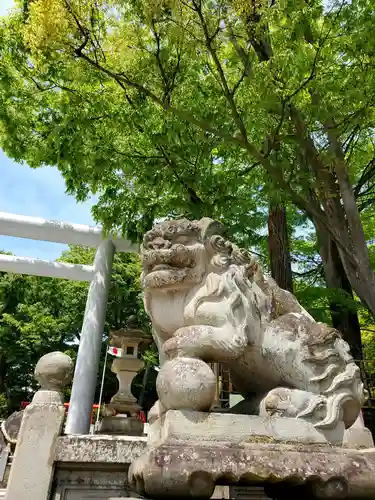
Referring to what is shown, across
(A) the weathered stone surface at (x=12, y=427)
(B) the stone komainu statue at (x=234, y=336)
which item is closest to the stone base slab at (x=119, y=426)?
(A) the weathered stone surface at (x=12, y=427)

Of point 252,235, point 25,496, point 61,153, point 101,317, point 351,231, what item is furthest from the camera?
point 101,317

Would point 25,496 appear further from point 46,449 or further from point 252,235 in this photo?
point 252,235

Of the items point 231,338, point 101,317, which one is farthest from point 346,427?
point 101,317

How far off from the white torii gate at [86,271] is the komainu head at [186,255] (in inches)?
202

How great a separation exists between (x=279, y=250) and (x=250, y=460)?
5.85 meters

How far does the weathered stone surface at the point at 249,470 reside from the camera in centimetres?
177

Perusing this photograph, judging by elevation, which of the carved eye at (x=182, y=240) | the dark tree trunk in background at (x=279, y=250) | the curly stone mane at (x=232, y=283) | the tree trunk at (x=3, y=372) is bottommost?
the curly stone mane at (x=232, y=283)

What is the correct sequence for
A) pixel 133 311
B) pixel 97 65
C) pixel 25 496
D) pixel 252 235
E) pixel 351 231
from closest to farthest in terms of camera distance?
pixel 25 496, pixel 351 231, pixel 97 65, pixel 252 235, pixel 133 311

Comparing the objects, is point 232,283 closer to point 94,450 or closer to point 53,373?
point 94,450

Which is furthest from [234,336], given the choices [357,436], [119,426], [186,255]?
[119,426]

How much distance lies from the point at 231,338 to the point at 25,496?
5.61 ft

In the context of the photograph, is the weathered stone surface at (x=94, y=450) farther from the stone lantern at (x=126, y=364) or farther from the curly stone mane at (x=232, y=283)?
the stone lantern at (x=126, y=364)

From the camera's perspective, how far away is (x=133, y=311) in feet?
60.3

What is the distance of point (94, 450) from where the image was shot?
9.04ft
